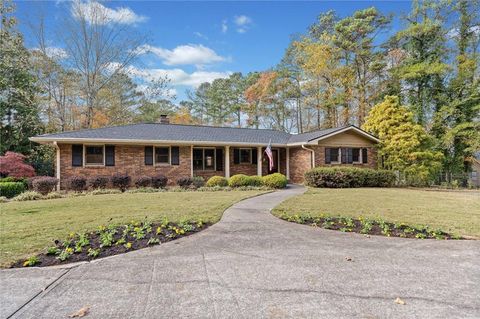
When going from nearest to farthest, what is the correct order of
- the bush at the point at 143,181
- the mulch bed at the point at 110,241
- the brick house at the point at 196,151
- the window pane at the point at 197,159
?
1. the mulch bed at the point at 110,241
2. the bush at the point at 143,181
3. the brick house at the point at 196,151
4. the window pane at the point at 197,159

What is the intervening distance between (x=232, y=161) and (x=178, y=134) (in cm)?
395

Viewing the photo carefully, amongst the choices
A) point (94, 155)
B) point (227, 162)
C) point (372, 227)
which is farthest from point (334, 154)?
point (94, 155)

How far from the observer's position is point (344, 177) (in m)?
15.8

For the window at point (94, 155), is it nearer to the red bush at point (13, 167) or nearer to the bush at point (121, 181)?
the bush at point (121, 181)

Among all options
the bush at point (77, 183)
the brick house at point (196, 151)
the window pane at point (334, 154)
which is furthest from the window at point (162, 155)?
the window pane at point (334, 154)

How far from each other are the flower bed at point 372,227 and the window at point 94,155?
12091mm

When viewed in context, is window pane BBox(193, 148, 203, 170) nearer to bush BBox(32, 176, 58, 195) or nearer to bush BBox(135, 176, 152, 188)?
bush BBox(135, 176, 152, 188)

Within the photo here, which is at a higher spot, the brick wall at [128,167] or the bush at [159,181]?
the brick wall at [128,167]

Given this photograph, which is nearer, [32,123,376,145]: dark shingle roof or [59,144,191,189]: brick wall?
[59,144,191,189]: brick wall

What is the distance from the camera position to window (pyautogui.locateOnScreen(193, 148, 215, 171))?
18203 millimetres

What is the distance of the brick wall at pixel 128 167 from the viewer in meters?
14.9

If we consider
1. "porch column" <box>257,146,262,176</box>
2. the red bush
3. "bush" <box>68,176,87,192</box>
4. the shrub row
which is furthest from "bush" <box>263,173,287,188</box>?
the red bush

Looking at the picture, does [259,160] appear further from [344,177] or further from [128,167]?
[128,167]

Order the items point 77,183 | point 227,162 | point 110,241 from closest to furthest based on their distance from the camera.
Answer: point 110,241, point 77,183, point 227,162
